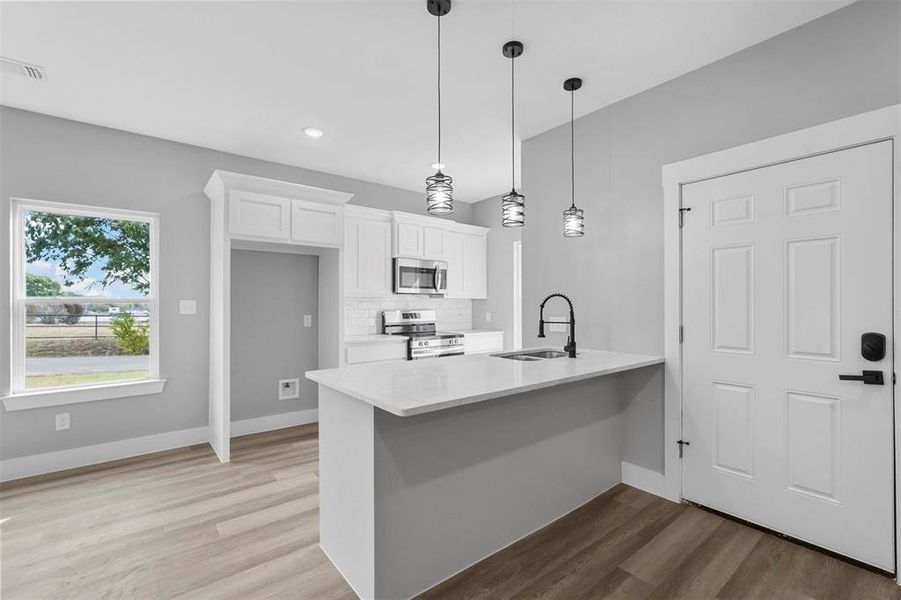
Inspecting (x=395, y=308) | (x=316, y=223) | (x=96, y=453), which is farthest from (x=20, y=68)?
(x=395, y=308)

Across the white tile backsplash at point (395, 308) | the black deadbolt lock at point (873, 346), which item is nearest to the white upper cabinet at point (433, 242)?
the white tile backsplash at point (395, 308)

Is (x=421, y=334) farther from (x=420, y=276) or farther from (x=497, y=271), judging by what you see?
(x=497, y=271)

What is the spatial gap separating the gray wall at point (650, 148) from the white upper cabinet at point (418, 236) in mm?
1663

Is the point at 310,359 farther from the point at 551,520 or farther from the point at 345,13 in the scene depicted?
the point at 345,13

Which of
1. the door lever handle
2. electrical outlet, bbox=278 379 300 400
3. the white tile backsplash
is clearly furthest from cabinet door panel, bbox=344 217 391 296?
the door lever handle

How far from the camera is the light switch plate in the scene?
3771 mm

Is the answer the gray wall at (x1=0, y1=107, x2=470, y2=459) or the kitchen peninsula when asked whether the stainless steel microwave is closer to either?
the gray wall at (x1=0, y1=107, x2=470, y2=459)

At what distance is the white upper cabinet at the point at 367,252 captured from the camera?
4.49 m

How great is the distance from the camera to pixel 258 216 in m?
3.61

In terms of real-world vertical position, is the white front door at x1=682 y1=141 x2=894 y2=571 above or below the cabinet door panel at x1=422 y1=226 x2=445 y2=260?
below

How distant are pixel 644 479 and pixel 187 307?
159 inches

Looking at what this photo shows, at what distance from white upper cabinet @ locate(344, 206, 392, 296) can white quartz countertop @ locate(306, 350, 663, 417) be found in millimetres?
2239

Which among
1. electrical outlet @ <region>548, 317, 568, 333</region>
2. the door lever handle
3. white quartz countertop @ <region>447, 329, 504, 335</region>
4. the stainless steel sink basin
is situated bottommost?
white quartz countertop @ <region>447, 329, 504, 335</region>

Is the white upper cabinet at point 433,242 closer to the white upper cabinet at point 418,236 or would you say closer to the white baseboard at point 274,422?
the white upper cabinet at point 418,236
